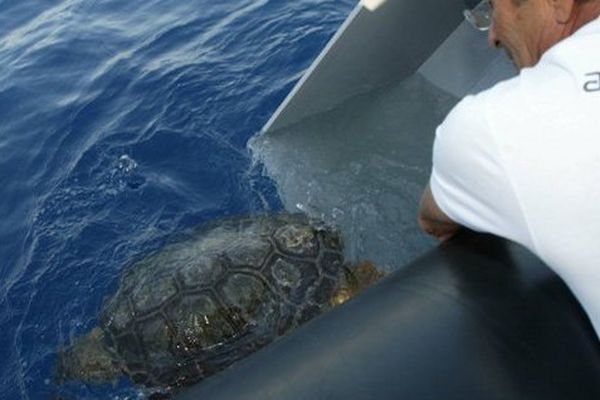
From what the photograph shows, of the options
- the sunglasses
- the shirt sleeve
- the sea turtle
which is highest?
the shirt sleeve

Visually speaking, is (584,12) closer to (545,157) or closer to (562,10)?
(562,10)

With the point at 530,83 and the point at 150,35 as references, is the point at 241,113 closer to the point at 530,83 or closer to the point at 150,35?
the point at 150,35

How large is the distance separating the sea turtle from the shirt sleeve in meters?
1.72

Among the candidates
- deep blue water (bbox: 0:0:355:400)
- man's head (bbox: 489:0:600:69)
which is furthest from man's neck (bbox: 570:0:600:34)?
deep blue water (bbox: 0:0:355:400)

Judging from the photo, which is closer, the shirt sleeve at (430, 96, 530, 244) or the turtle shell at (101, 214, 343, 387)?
the shirt sleeve at (430, 96, 530, 244)

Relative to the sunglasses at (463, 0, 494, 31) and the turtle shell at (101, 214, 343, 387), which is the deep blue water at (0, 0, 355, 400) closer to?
the turtle shell at (101, 214, 343, 387)

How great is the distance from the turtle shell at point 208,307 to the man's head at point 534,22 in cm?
170

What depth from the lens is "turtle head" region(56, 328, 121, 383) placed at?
3.01 meters

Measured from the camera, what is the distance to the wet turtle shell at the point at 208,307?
2.91 metres

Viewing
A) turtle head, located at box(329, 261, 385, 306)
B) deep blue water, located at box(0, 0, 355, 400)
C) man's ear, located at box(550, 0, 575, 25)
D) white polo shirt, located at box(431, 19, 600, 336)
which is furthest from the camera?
deep blue water, located at box(0, 0, 355, 400)

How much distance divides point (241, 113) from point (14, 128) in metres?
2.11

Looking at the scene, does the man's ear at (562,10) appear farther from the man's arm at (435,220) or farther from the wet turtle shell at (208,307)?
the wet turtle shell at (208,307)

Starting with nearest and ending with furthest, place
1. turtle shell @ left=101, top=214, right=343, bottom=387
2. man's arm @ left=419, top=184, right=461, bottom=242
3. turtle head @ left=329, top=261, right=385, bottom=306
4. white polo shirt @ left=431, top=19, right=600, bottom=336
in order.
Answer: white polo shirt @ left=431, top=19, right=600, bottom=336, man's arm @ left=419, top=184, right=461, bottom=242, turtle shell @ left=101, top=214, right=343, bottom=387, turtle head @ left=329, top=261, right=385, bottom=306

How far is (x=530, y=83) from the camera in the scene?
3.90 feet
